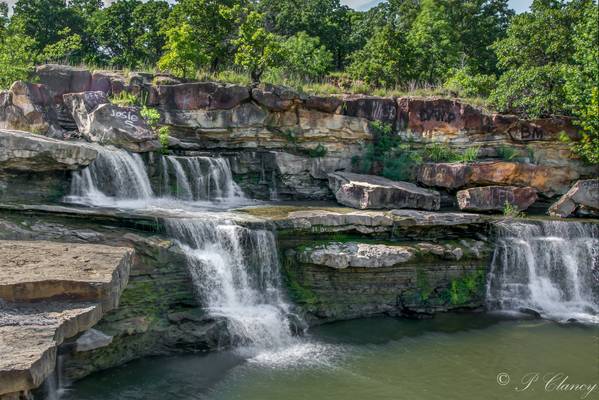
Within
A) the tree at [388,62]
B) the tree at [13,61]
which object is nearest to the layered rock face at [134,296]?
the tree at [13,61]

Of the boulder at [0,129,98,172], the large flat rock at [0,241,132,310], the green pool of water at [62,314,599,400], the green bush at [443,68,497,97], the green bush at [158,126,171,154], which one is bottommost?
the green pool of water at [62,314,599,400]

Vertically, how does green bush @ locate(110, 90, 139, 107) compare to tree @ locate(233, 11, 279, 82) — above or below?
below

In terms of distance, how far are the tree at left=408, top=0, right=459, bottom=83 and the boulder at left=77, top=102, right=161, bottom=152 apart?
43.3 ft

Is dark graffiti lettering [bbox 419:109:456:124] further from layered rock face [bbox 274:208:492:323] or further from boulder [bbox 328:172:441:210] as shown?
layered rock face [bbox 274:208:492:323]

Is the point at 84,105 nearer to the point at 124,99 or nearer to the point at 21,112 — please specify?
the point at 21,112

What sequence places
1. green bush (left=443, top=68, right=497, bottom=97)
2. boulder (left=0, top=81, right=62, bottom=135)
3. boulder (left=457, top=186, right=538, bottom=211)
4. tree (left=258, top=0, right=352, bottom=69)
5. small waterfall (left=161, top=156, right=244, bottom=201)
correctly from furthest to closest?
tree (left=258, top=0, right=352, bottom=69) → green bush (left=443, top=68, right=497, bottom=97) → boulder (left=457, top=186, right=538, bottom=211) → small waterfall (left=161, top=156, right=244, bottom=201) → boulder (left=0, top=81, right=62, bottom=135)

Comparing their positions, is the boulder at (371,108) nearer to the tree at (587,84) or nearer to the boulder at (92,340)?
the tree at (587,84)

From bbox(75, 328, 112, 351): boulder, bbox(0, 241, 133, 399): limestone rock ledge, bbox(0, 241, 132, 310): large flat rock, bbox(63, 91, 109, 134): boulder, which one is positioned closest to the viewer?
bbox(0, 241, 133, 399): limestone rock ledge

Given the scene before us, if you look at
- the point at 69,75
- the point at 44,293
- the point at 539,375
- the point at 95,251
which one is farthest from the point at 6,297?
the point at 69,75

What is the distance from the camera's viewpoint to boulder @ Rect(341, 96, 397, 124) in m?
17.5

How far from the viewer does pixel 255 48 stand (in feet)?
59.9

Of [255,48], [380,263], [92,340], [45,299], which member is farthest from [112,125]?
[45,299]

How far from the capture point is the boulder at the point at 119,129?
1366cm

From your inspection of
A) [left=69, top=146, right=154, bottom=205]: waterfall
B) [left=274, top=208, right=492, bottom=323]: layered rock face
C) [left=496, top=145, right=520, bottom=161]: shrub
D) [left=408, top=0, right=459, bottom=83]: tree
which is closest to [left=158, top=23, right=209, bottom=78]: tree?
[left=69, top=146, right=154, bottom=205]: waterfall
